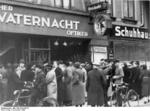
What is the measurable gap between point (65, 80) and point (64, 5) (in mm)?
1671

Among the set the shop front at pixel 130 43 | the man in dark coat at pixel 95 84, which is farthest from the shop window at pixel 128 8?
the man in dark coat at pixel 95 84

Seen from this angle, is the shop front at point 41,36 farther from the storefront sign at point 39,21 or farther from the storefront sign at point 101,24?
the storefront sign at point 101,24

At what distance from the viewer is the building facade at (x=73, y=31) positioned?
5.76m

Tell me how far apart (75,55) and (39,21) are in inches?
35.0

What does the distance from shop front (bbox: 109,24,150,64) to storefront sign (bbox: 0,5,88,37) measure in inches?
29.5

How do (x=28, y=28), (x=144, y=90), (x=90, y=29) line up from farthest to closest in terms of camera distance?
(x=90, y=29) < (x=28, y=28) < (x=144, y=90)

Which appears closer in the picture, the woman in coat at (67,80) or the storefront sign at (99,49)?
the woman in coat at (67,80)

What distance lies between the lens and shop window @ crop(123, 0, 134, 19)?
613 cm

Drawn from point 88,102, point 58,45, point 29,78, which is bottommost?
point 88,102

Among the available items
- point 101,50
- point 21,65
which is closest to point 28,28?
point 21,65

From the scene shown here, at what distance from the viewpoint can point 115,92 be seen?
223 inches

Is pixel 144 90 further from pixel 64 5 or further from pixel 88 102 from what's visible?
pixel 64 5

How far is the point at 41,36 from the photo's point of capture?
6539mm

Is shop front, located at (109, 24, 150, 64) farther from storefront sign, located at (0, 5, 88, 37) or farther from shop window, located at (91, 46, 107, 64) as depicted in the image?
storefront sign, located at (0, 5, 88, 37)
